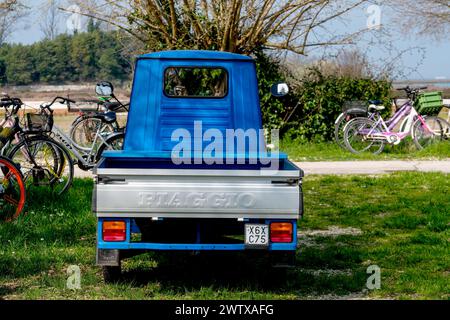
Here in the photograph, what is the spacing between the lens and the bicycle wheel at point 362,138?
1745 centimetres

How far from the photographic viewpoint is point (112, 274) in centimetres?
658

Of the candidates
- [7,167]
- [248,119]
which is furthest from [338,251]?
[7,167]

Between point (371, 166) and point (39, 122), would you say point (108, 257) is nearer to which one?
point (39, 122)

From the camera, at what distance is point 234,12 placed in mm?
18422

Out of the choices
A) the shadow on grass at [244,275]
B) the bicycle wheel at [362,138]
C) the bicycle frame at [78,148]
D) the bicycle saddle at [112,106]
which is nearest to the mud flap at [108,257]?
the shadow on grass at [244,275]

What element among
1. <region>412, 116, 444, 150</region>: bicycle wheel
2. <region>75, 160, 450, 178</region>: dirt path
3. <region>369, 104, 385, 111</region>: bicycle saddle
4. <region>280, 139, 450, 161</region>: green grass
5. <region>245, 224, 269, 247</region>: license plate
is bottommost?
<region>75, 160, 450, 178</region>: dirt path

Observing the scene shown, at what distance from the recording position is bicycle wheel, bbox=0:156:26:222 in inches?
359

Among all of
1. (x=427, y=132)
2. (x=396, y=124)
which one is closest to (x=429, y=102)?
(x=427, y=132)

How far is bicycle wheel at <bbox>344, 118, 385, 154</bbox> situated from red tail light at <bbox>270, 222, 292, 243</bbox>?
1145 cm

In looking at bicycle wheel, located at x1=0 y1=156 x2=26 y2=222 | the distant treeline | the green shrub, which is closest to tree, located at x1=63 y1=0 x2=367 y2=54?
the green shrub

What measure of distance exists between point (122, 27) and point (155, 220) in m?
13.8

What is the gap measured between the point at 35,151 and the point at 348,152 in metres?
8.48

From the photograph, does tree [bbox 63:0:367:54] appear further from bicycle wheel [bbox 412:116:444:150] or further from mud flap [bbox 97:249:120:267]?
mud flap [bbox 97:249:120:267]

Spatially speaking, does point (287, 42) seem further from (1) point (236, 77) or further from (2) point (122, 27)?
(1) point (236, 77)
